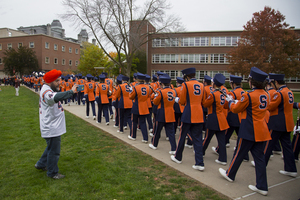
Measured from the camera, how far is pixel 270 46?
28.4 metres

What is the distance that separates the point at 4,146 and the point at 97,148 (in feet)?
9.06

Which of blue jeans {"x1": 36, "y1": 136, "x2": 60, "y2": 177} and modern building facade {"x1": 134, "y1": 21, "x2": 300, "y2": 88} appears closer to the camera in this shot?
blue jeans {"x1": 36, "y1": 136, "x2": 60, "y2": 177}

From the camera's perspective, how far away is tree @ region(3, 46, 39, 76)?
1828 inches

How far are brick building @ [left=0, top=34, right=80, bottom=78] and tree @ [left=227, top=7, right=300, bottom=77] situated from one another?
1787 inches

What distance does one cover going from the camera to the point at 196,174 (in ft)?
14.7

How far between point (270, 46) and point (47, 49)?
4972 centimetres

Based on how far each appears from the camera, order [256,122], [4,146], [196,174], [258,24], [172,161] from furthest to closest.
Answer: [258,24] → [4,146] → [172,161] → [196,174] → [256,122]

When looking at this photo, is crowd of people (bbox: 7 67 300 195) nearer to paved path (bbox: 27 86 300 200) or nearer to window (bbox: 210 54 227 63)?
Answer: paved path (bbox: 27 86 300 200)

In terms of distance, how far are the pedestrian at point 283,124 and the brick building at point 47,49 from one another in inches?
2160

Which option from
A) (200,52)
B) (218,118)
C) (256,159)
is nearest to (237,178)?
(256,159)

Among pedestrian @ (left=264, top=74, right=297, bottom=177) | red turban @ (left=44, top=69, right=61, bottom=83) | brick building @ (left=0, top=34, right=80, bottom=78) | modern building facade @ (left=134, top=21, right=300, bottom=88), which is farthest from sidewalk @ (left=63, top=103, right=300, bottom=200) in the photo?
brick building @ (left=0, top=34, right=80, bottom=78)

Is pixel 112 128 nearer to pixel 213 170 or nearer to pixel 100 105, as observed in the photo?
pixel 100 105

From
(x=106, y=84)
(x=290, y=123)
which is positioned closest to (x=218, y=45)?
(x=106, y=84)

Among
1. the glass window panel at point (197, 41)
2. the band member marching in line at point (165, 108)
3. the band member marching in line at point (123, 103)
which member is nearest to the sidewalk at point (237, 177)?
the band member marching in line at point (165, 108)
